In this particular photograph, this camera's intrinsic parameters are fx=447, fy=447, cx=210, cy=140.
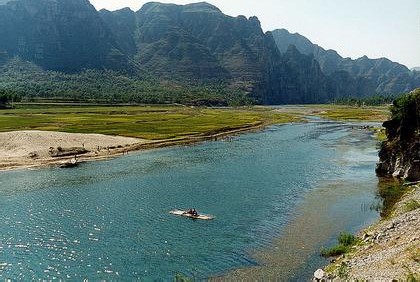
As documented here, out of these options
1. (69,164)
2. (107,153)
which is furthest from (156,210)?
(107,153)

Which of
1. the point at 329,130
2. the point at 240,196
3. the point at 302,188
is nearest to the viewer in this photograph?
the point at 240,196

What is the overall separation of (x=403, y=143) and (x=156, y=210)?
4953cm

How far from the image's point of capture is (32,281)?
41.3 metres

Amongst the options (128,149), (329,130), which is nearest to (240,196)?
(128,149)

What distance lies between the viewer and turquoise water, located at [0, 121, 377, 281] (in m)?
45.8

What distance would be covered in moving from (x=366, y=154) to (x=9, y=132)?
102 m

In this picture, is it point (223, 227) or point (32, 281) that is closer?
point (32, 281)

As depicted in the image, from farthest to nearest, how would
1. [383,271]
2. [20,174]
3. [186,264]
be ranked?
[20,174] → [186,264] → [383,271]

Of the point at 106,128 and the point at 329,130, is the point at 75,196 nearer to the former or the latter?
the point at 106,128

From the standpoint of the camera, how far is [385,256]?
3884 centimetres

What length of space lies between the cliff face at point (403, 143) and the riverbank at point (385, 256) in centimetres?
3039

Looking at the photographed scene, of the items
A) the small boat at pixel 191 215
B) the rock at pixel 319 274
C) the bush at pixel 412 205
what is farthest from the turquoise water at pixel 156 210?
the bush at pixel 412 205

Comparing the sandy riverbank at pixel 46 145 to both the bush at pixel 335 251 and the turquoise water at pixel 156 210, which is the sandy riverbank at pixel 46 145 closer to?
the turquoise water at pixel 156 210

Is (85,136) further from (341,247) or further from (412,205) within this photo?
(341,247)
